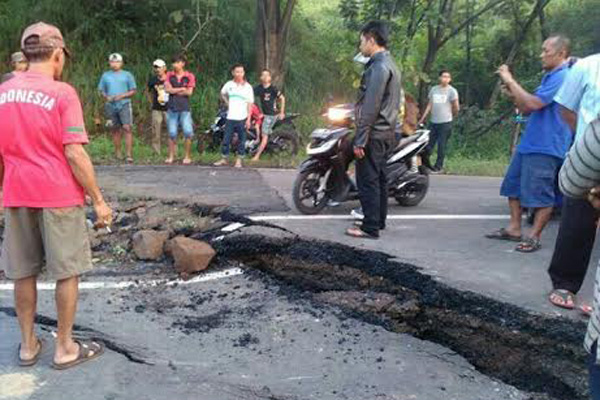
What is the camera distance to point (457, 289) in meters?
4.41

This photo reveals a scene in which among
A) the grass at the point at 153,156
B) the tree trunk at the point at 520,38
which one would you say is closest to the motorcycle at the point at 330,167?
the grass at the point at 153,156

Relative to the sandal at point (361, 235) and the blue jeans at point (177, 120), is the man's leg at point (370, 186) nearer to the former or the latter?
the sandal at point (361, 235)

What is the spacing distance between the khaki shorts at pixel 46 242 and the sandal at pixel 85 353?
492mm

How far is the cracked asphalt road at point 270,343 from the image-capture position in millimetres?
3354

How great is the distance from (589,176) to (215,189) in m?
6.04

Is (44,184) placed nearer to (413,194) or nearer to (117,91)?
(413,194)

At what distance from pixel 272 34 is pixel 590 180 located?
12349mm

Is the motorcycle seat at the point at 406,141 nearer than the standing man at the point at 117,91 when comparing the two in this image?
Yes

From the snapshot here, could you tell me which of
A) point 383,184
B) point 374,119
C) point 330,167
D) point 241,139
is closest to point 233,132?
point 241,139

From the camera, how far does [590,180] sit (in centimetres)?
223

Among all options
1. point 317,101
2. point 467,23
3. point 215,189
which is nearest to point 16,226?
point 215,189

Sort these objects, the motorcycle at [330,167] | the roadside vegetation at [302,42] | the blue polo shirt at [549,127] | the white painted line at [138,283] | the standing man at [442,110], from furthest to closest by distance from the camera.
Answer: the roadside vegetation at [302,42] → the standing man at [442,110] → the motorcycle at [330,167] → the blue polo shirt at [549,127] → the white painted line at [138,283]

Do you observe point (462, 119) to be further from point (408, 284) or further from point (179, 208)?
point (408, 284)

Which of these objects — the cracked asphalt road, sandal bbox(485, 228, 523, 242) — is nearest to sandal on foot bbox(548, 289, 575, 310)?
the cracked asphalt road
